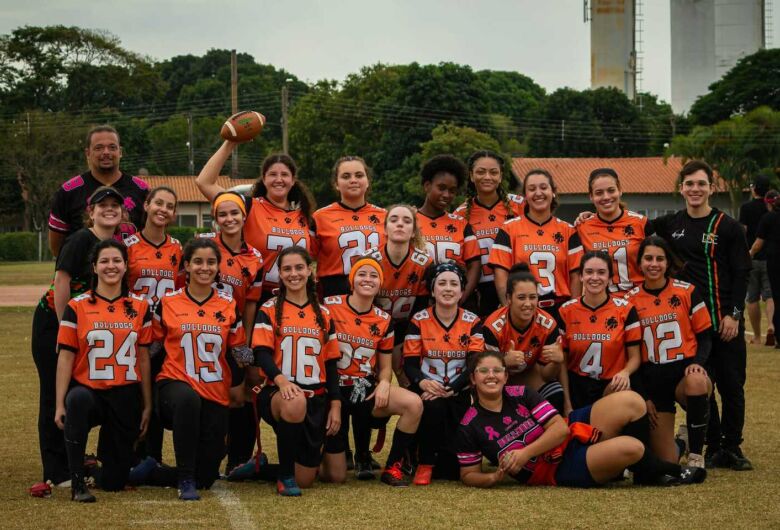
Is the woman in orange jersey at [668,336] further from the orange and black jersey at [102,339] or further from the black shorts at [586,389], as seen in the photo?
the orange and black jersey at [102,339]

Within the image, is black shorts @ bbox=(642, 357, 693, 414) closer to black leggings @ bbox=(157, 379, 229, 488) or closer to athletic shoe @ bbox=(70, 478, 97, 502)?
black leggings @ bbox=(157, 379, 229, 488)

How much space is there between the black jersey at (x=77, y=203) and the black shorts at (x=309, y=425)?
1.42m

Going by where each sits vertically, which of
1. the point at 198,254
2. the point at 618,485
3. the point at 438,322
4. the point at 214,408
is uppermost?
the point at 198,254

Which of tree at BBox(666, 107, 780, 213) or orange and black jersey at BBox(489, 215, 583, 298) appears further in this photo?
tree at BBox(666, 107, 780, 213)

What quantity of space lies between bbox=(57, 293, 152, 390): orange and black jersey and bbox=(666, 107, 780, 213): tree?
42.5 metres

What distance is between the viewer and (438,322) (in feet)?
22.5

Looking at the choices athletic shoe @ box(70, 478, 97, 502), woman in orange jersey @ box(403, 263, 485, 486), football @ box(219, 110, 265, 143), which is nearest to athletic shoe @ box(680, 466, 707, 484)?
woman in orange jersey @ box(403, 263, 485, 486)

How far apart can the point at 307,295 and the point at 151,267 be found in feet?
3.25

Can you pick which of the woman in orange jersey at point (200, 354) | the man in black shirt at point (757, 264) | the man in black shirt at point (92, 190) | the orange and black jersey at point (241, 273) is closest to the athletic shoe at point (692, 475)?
the woman in orange jersey at point (200, 354)

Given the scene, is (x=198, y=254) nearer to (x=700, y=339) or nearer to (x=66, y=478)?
(x=66, y=478)

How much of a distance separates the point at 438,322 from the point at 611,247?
1.30 m

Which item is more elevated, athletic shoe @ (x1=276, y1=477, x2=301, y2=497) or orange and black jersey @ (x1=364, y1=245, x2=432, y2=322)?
orange and black jersey @ (x1=364, y1=245, x2=432, y2=322)

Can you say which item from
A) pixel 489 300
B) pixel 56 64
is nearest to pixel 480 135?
pixel 56 64

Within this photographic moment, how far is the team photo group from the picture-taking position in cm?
633
